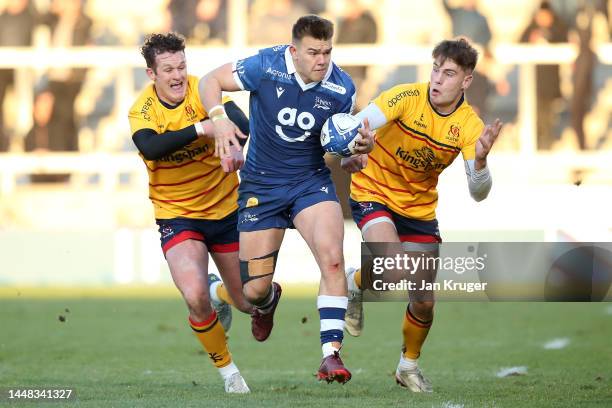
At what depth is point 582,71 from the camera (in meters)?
19.7

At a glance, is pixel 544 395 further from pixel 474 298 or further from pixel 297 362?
pixel 297 362

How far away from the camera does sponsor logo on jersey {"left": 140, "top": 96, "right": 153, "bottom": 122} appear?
28.5ft

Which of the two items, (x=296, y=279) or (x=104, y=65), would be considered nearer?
(x=296, y=279)

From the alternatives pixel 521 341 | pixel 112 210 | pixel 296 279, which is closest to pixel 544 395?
pixel 521 341

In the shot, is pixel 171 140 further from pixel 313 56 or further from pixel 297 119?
pixel 313 56

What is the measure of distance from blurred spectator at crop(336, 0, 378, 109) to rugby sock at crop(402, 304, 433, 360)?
11.3 metres

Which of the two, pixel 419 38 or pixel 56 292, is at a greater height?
pixel 419 38

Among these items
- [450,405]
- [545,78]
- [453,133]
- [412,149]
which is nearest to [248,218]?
[412,149]

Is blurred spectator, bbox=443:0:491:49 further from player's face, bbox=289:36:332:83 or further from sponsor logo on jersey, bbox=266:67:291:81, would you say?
player's face, bbox=289:36:332:83

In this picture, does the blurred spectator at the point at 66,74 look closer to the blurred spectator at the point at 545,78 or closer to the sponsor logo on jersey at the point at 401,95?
the blurred spectator at the point at 545,78

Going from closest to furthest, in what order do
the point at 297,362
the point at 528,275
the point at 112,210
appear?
the point at 297,362
the point at 528,275
the point at 112,210

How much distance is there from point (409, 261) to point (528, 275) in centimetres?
734

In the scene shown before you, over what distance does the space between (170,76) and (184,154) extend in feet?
1.79

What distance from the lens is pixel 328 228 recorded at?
818 cm
